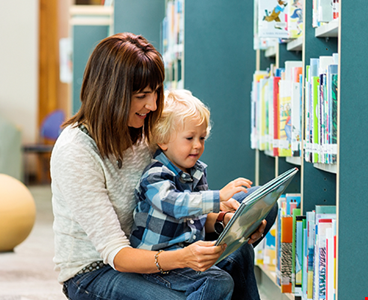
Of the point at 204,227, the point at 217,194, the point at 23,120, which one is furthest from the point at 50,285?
the point at 23,120

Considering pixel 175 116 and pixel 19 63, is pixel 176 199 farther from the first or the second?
pixel 19 63

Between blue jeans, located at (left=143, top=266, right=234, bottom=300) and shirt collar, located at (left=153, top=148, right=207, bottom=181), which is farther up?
shirt collar, located at (left=153, top=148, right=207, bottom=181)

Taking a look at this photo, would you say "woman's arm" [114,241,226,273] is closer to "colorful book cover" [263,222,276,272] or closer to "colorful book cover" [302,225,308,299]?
"colorful book cover" [302,225,308,299]

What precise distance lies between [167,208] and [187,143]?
0.24m

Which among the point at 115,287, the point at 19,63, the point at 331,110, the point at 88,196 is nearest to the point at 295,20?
the point at 331,110

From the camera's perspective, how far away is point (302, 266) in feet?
5.89

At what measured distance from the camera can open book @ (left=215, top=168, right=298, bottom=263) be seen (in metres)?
1.20

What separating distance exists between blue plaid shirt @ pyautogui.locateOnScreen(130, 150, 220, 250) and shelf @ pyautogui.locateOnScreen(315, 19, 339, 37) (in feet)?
2.11

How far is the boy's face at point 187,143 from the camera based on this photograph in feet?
5.13

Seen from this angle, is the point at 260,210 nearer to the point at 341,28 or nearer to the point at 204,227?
the point at 204,227

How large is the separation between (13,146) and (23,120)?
1.08 m

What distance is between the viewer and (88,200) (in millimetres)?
1409

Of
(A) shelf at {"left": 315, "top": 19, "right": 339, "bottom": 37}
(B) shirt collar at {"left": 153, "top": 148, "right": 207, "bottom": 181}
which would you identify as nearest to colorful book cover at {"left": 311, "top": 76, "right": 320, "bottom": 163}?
(A) shelf at {"left": 315, "top": 19, "right": 339, "bottom": 37}

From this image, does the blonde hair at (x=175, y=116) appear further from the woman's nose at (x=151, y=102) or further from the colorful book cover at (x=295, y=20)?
the colorful book cover at (x=295, y=20)
